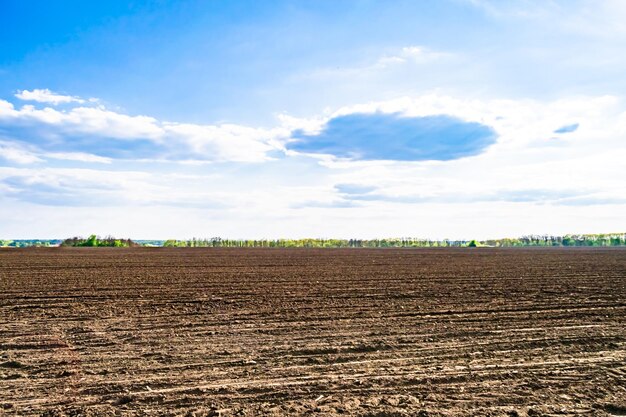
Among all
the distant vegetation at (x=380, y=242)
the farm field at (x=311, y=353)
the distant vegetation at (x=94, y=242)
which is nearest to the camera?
the farm field at (x=311, y=353)

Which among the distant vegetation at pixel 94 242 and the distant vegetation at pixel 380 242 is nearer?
the distant vegetation at pixel 94 242

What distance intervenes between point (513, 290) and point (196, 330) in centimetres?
1139

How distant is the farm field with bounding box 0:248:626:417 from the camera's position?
6.40 meters

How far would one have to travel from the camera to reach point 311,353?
8609 mm

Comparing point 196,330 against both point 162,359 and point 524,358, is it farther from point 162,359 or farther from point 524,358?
point 524,358

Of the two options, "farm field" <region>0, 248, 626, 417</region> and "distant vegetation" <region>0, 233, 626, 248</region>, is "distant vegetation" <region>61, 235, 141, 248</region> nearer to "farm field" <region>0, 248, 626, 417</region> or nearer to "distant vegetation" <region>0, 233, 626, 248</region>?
"distant vegetation" <region>0, 233, 626, 248</region>

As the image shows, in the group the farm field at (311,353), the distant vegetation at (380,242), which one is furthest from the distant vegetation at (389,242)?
the farm field at (311,353)

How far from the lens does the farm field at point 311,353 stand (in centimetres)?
640

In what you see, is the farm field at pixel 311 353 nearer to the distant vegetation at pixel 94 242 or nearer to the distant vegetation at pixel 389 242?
the distant vegetation at pixel 94 242

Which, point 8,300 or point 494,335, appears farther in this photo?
point 8,300

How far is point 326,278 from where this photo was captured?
851 inches

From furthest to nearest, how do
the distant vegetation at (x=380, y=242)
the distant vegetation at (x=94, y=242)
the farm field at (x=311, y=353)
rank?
the distant vegetation at (x=380, y=242) → the distant vegetation at (x=94, y=242) → the farm field at (x=311, y=353)

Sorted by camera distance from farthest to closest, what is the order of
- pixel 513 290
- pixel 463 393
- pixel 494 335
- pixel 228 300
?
pixel 513 290 < pixel 228 300 < pixel 494 335 < pixel 463 393

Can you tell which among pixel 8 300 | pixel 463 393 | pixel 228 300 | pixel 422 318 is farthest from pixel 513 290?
pixel 8 300
